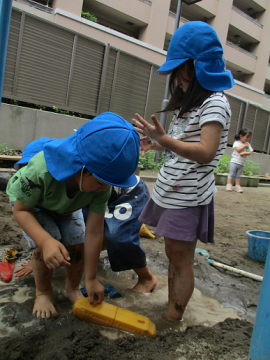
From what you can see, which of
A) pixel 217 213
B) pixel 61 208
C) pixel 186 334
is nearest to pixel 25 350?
pixel 61 208

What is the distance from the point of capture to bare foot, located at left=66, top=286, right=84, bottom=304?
167 cm

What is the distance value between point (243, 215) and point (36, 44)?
5.87m

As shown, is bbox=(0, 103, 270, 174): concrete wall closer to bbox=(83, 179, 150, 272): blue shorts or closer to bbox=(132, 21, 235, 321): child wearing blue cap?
bbox=(83, 179, 150, 272): blue shorts

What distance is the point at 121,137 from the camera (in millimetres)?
1214

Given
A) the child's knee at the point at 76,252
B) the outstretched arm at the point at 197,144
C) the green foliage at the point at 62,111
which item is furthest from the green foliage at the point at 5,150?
the outstretched arm at the point at 197,144

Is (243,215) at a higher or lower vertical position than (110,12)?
lower

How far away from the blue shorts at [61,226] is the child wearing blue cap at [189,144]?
0.49 metres

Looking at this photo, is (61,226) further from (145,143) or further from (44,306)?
(145,143)

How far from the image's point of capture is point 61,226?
1753mm

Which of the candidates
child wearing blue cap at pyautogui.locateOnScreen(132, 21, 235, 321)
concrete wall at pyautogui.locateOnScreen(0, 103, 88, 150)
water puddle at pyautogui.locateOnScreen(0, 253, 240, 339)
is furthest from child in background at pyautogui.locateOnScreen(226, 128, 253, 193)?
child wearing blue cap at pyautogui.locateOnScreen(132, 21, 235, 321)

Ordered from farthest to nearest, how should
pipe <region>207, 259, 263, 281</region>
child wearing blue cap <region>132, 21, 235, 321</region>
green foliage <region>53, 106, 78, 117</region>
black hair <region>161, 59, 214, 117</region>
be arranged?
green foliage <region>53, 106, 78, 117</region> < pipe <region>207, 259, 263, 281</region> < black hair <region>161, 59, 214, 117</region> < child wearing blue cap <region>132, 21, 235, 321</region>

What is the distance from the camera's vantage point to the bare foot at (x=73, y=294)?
65.9 inches

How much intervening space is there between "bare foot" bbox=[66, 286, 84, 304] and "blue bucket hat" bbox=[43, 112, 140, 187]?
81 cm

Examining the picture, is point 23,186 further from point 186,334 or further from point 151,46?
point 151,46
